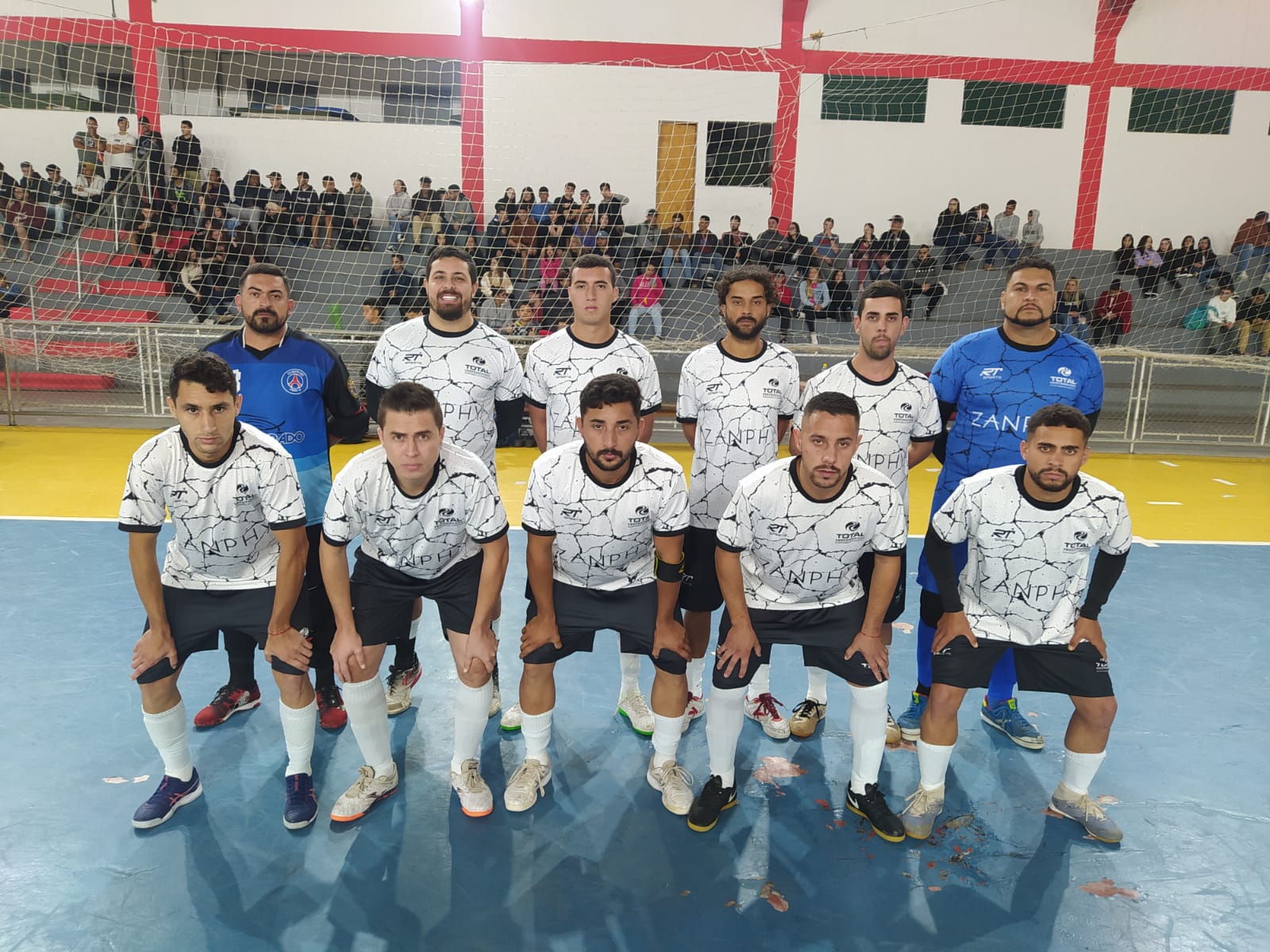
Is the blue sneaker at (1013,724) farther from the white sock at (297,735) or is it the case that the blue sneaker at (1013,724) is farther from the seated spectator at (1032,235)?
the seated spectator at (1032,235)

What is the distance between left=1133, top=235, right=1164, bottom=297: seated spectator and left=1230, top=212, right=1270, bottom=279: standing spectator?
1383 millimetres

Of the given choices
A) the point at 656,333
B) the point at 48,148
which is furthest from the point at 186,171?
the point at 656,333

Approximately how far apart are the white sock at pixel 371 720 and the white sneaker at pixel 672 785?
1.10m

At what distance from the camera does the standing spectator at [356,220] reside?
14562 millimetres

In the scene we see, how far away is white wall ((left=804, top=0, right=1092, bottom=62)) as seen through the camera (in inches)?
632

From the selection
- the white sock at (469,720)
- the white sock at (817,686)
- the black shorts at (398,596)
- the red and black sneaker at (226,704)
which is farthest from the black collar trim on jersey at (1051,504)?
the red and black sneaker at (226,704)

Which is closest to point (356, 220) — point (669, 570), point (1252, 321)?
point (669, 570)

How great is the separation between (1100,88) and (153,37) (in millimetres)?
16957

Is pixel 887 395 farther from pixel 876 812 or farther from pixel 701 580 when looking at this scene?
pixel 876 812

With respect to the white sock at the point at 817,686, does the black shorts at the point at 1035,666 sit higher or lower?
higher

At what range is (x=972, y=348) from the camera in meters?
4.16

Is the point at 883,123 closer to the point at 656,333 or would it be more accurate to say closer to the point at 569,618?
the point at 656,333

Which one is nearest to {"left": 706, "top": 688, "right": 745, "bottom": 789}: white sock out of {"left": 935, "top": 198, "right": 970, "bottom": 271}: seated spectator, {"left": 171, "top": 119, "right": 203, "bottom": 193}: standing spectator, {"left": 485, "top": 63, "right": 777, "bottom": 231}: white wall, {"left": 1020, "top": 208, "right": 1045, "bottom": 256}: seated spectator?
{"left": 485, "top": 63, "right": 777, "bottom": 231}: white wall

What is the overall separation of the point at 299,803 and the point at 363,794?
0.78 ft
